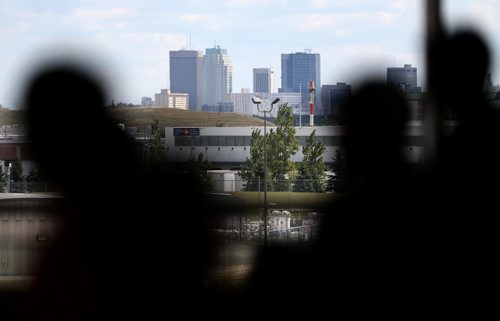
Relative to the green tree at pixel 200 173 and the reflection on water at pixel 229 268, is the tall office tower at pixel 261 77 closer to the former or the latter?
the green tree at pixel 200 173

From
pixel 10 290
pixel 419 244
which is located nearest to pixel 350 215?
pixel 419 244

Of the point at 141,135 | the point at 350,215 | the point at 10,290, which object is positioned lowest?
the point at 10,290

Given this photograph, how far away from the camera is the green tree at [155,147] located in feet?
3.06

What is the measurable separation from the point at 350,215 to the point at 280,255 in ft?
0.61

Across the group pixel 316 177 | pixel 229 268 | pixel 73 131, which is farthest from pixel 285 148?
pixel 73 131

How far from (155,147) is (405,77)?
1.47 ft

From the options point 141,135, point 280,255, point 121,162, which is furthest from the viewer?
point 280,255

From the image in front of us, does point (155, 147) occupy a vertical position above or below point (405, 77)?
below

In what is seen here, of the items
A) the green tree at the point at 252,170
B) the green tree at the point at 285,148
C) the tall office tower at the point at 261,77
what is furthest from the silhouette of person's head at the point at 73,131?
the green tree at the point at 285,148

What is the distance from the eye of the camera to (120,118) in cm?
85

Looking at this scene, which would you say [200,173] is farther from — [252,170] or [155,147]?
[252,170]

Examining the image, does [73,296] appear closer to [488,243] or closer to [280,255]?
[280,255]

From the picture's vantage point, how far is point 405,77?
1.03 m

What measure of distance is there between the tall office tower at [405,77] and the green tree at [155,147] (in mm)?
382
